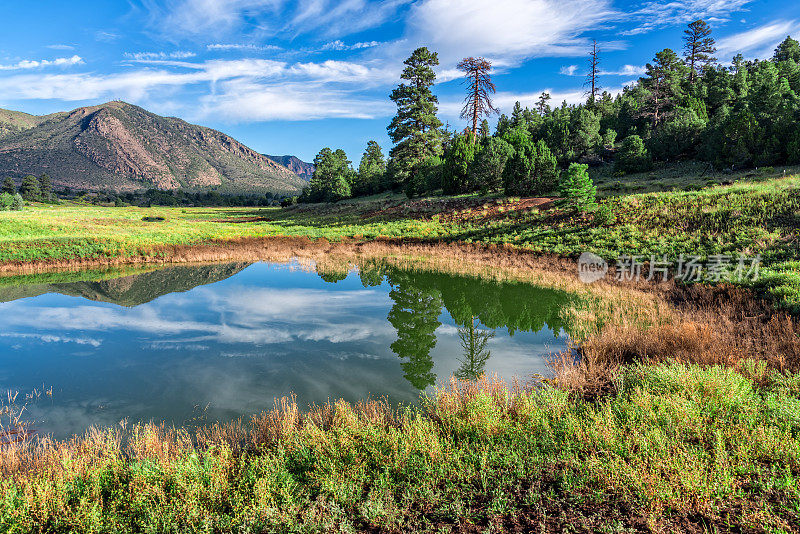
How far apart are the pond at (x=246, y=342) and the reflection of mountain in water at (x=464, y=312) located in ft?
0.24

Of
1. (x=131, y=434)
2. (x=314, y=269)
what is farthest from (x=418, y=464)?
(x=314, y=269)

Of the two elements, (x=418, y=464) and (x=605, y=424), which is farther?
(x=605, y=424)

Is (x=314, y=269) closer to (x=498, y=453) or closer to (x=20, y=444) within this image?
(x=20, y=444)

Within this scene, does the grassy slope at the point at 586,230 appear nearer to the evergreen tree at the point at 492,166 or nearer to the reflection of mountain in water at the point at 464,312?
the evergreen tree at the point at 492,166

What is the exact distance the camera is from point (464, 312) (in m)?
16.4

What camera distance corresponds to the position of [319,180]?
91.0 meters

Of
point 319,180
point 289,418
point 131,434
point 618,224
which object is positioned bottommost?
point 131,434

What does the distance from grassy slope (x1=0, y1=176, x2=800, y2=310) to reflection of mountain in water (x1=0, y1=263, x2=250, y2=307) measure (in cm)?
722

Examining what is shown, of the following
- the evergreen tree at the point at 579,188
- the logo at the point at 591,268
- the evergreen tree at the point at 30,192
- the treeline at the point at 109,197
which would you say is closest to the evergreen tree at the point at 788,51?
the evergreen tree at the point at 579,188

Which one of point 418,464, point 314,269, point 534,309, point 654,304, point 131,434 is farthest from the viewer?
point 314,269

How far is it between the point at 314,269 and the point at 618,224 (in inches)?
973

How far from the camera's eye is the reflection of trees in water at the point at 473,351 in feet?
33.6

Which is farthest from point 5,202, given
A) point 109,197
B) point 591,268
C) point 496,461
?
point 496,461

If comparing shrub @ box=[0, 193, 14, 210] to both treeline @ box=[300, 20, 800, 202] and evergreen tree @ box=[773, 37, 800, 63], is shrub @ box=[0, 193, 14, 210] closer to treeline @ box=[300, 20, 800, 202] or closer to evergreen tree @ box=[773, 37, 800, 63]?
treeline @ box=[300, 20, 800, 202]
